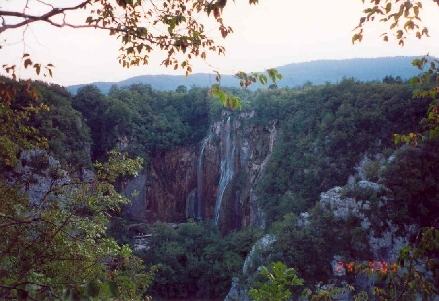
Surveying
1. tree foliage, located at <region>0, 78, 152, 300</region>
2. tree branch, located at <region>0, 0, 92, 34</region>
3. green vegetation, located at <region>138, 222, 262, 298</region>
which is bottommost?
green vegetation, located at <region>138, 222, 262, 298</region>

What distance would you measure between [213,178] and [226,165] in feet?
4.96

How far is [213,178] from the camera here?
27.0 meters

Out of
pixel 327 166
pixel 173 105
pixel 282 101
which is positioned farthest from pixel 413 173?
pixel 173 105

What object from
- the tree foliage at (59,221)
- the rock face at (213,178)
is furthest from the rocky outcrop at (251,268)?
the rock face at (213,178)

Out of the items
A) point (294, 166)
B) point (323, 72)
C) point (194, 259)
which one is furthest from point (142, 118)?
point (323, 72)

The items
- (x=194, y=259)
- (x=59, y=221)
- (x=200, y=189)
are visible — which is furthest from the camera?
(x=200, y=189)

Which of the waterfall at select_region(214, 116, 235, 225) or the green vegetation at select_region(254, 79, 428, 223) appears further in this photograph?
the waterfall at select_region(214, 116, 235, 225)

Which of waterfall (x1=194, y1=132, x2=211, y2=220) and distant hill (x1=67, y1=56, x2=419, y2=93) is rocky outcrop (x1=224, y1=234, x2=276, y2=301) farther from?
distant hill (x1=67, y1=56, x2=419, y2=93)

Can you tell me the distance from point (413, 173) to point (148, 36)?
12796 millimetres

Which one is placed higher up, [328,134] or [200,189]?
[328,134]

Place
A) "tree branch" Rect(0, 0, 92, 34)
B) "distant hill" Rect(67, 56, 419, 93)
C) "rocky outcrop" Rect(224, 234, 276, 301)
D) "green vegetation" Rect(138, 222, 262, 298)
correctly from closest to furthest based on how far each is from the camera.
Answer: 1. "tree branch" Rect(0, 0, 92, 34)
2. "rocky outcrop" Rect(224, 234, 276, 301)
3. "green vegetation" Rect(138, 222, 262, 298)
4. "distant hill" Rect(67, 56, 419, 93)

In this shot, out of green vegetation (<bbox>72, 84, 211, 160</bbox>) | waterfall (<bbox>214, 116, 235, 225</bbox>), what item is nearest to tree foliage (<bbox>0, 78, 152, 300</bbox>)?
waterfall (<bbox>214, 116, 235, 225</bbox>)

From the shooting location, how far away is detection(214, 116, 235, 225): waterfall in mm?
25250

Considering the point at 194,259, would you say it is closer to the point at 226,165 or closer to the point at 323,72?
the point at 226,165
